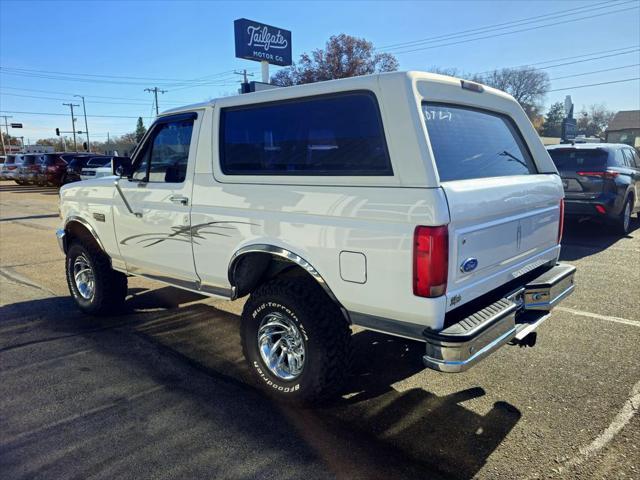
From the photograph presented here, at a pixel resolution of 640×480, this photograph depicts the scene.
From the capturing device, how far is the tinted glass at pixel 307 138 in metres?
2.93

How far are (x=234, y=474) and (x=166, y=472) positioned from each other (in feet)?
1.25

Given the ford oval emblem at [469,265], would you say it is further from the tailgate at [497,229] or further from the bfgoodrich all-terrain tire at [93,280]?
the bfgoodrich all-terrain tire at [93,280]

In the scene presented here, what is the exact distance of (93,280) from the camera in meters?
5.18

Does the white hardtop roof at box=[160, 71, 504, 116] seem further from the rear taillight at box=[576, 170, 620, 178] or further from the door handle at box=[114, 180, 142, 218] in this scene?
the rear taillight at box=[576, 170, 620, 178]

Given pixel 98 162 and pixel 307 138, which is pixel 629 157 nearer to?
pixel 307 138

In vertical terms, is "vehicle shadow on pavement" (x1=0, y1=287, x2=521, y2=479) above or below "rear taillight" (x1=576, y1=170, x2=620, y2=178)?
below

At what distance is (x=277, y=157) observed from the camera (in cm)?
344

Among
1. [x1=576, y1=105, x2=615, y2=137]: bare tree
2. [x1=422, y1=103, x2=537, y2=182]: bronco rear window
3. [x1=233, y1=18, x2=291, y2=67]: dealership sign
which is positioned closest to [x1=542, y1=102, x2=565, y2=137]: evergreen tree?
[x1=576, y1=105, x2=615, y2=137]: bare tree

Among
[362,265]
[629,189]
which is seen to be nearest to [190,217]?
[362,265]

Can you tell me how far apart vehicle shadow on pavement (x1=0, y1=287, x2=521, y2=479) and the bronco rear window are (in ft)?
4.55

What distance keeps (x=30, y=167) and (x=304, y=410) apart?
92.8ft

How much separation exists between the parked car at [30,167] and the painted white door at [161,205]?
25.1 metres

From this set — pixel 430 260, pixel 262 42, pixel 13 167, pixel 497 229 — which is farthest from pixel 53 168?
pixel 430 260

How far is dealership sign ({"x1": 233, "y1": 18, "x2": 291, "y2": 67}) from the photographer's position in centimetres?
2038
